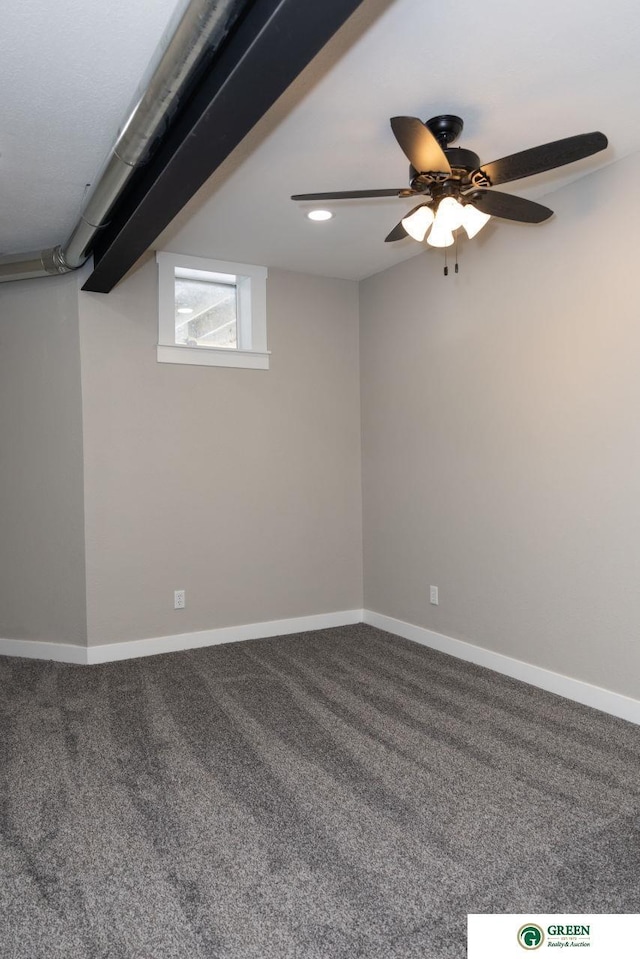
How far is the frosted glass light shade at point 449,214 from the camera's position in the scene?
249 centimetres

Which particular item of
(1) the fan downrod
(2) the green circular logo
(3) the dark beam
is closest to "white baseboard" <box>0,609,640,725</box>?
(2) the green circular logo

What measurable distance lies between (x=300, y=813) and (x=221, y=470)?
257 cm

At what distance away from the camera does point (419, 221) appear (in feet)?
8.64

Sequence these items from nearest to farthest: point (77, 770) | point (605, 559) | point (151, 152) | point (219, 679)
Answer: point (151, 152), point (77, 770), point (605, 559), point (219, 679)

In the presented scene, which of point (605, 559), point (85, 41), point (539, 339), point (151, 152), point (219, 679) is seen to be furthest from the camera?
point (219, 679)

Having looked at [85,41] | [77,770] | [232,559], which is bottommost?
[77,770]

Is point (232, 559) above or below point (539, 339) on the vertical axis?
below

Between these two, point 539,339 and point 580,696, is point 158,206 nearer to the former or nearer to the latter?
point 539,339

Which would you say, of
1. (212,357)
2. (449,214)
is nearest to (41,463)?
(212,357)

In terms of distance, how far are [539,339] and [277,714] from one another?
2.35 m

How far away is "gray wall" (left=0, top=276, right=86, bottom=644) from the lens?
401 centimetres

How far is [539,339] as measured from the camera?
→ 3.46 m

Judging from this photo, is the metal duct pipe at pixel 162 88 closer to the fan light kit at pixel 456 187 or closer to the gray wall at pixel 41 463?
the fan light kit at pixel 456 187

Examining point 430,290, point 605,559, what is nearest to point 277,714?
point 605,559
